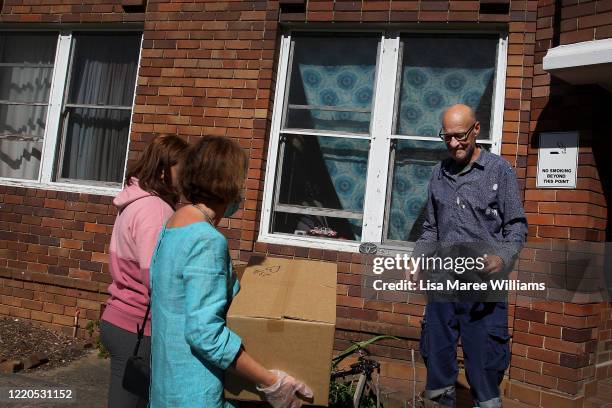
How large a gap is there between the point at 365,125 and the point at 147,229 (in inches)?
128

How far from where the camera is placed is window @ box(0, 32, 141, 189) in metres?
5.96

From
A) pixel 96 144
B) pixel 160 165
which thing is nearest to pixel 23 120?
pixel 96 144

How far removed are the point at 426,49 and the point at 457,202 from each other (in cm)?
252

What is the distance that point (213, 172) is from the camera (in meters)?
1.83

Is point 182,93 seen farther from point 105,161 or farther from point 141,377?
point 141,377

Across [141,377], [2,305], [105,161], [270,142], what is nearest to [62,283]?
[2,305]

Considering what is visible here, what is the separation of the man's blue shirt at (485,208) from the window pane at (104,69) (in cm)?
398

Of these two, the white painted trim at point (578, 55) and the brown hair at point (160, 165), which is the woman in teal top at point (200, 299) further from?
the white painted trim at point (578, 55)

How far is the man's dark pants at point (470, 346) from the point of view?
2902 millimetres

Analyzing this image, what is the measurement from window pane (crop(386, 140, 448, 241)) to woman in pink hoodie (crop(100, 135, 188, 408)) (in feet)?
9.63

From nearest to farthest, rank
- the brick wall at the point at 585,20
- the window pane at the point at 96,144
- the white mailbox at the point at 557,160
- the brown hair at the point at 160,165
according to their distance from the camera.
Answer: the brown hair at the point at 160,165 → the brick wall at the point at 585,20 → the white mailbox at the point at 557,160 → the window pane at the point at 96,144

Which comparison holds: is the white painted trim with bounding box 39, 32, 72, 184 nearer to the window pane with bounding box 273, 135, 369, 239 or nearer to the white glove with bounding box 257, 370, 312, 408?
the window pane with bounding box 273, 135, 369, 239

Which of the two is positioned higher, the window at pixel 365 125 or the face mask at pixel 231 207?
the window at pixel 365 125

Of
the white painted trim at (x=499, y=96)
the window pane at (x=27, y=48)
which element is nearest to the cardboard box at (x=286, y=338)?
the white painted trim at (x=499, y=96)
